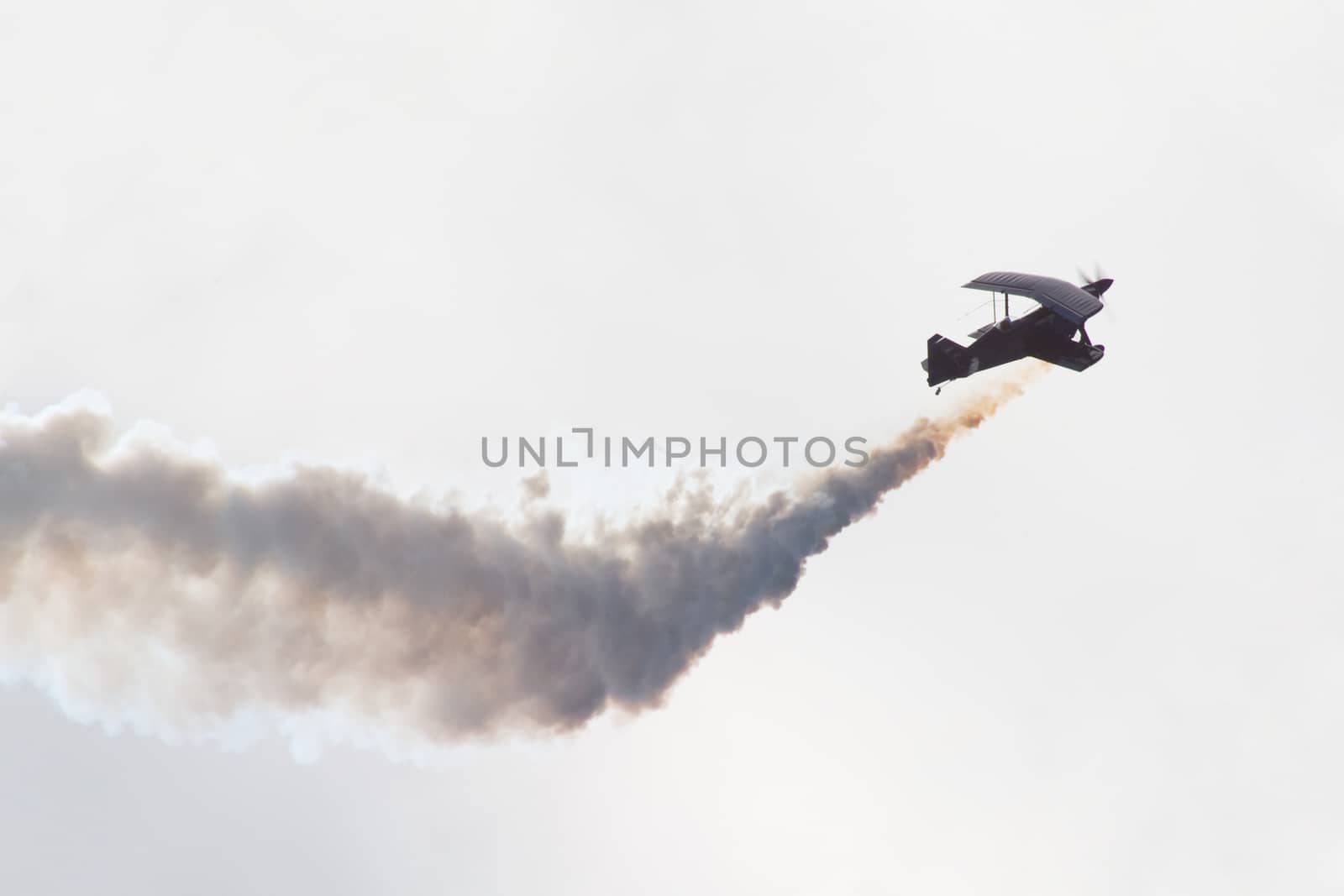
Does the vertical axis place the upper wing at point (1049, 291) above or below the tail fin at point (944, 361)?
above

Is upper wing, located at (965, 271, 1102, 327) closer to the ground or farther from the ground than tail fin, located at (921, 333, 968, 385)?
farther from the ground

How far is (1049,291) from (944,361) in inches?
223

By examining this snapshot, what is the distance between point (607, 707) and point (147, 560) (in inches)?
Answer: 875

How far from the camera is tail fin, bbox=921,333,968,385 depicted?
108500mm

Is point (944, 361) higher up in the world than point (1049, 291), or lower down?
lower down

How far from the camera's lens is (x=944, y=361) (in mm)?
108500

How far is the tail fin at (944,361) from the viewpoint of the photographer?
108 metres

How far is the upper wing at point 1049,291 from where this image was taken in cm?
10669

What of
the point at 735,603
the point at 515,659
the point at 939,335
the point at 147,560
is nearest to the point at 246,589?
the point at 147,560

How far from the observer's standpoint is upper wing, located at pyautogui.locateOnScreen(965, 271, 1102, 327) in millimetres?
106688

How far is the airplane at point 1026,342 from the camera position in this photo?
354 feet

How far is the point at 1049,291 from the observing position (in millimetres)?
107688

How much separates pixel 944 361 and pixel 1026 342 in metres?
3.84

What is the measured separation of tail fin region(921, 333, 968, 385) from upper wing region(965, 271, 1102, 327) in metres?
3.23
